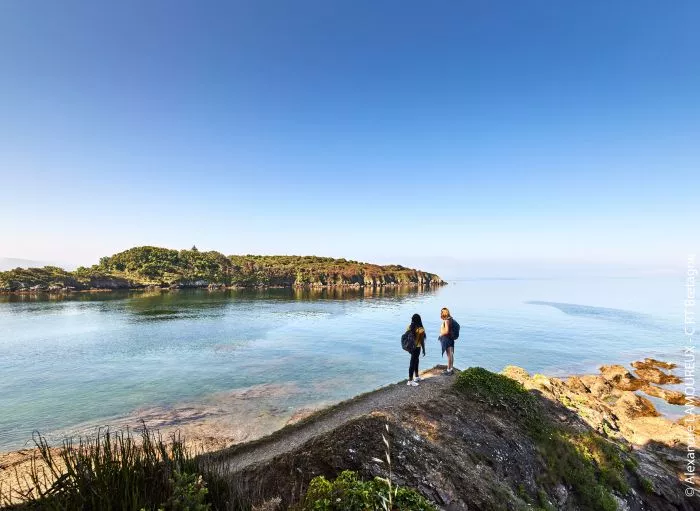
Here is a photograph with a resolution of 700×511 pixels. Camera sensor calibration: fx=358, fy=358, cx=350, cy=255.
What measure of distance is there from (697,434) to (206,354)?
39.6 metres

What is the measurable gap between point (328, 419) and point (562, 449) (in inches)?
341

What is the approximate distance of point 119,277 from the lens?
14350 cm

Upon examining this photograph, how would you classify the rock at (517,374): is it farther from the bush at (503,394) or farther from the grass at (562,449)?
the bush at (503,394)

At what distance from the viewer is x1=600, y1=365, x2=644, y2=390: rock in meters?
31.5

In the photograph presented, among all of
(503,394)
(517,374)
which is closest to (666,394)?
(517,374)

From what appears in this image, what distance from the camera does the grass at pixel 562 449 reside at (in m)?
11.8

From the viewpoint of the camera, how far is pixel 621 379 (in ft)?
107

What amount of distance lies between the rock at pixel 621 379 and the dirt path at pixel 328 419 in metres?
24.6

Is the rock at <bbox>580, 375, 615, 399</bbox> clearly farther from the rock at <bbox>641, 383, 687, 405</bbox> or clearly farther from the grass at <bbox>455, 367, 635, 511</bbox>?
the grass at <bbox>455, 367, 635, 511</bbox>

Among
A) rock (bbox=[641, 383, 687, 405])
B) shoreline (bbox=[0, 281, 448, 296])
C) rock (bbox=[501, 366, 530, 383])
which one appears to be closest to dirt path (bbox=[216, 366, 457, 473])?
rock (bbox=[501, 366, 530, 383])

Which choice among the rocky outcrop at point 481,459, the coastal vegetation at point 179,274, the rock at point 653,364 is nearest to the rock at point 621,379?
the rock at point 653,364

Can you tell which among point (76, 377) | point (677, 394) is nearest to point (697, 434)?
point (677, 394)

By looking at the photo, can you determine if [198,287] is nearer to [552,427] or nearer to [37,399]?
[37,399]

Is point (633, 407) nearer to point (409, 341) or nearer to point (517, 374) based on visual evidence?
point (517, 374)
